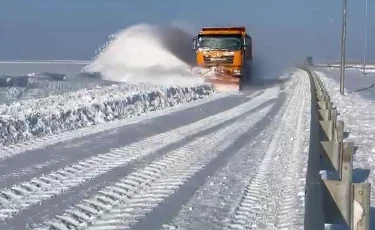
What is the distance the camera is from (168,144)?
41.7 feet

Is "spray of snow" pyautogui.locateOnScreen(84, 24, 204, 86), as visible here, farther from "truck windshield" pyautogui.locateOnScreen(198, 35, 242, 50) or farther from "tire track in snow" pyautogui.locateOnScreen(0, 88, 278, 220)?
"tire track in snow" pyautogui.locateOnScreen(0, 88, 278, 220)

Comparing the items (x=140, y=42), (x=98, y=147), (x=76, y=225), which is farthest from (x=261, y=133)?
(x=140, y=42)

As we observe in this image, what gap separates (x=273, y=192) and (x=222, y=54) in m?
25.9

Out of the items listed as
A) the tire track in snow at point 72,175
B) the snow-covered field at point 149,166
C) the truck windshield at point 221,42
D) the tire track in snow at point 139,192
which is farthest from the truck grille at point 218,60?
the tire track in snow at point 139,192

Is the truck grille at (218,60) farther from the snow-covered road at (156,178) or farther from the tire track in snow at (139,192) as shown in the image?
the tire track in snow at (139,192)

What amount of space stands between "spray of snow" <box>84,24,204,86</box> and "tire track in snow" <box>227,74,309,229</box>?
24958 mm

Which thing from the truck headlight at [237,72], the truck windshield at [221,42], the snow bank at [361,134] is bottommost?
the snow bank at [361,134]

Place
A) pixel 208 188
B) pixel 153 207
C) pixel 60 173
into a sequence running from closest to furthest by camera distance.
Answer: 1. pixel 153 207
2. pixel 208 188
3. pixel 60 173

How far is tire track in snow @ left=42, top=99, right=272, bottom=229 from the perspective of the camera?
663 cm

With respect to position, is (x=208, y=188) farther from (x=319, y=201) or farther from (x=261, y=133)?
(x=261, y=133)

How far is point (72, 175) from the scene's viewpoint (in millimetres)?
9188

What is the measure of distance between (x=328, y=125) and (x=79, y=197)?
5349 millimetres

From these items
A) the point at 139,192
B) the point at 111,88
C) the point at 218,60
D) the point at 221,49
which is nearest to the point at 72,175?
the point at 139,192

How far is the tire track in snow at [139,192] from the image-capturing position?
21.8ft
